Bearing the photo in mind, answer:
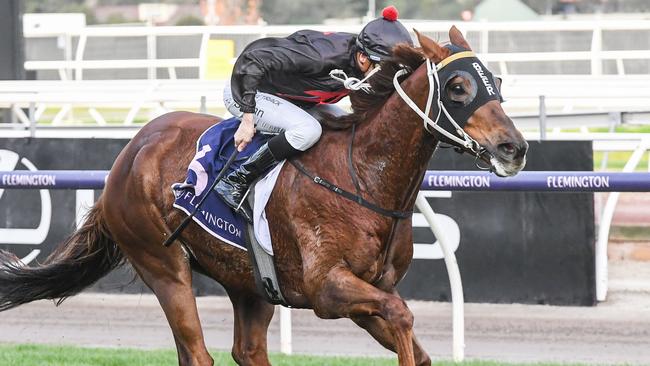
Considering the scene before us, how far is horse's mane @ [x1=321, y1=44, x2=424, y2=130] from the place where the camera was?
15.8 ft

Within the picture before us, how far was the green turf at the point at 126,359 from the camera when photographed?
653 cm

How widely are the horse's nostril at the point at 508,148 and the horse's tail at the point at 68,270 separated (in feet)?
7.66

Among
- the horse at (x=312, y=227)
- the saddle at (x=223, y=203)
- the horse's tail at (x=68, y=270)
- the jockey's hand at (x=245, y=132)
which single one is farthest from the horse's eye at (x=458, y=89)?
the horse's tail at (x=68, y=270)

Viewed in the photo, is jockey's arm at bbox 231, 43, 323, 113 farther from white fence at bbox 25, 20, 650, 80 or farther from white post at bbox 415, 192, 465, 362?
white fence at bbox 25, 20, 650, 80

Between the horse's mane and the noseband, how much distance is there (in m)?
0.11

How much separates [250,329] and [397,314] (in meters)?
1.31

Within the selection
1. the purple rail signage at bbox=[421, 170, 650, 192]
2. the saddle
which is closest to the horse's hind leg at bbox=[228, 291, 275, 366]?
the saddle

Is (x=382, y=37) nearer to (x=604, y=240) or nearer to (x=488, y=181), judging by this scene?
(x=488, y=181)

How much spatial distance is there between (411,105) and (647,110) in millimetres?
4983

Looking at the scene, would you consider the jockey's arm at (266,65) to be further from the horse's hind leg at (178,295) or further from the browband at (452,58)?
the horse's hind leg at (178,295)

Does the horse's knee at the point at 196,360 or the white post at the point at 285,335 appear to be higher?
the horse's knee at the point at 196,360

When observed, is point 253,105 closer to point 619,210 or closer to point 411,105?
point 411,105

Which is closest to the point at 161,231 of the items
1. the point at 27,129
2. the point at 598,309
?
the point at 598,309

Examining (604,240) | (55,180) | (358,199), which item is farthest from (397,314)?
(604,240)
